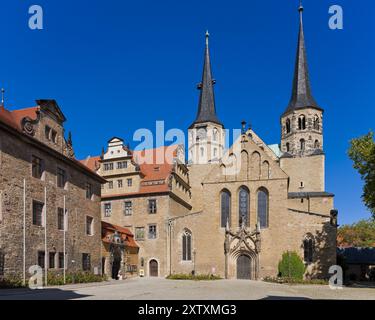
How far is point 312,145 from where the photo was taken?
55.0 meters

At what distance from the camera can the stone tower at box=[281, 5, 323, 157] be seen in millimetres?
55219

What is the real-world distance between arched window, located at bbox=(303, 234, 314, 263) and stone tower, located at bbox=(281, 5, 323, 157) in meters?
20.3

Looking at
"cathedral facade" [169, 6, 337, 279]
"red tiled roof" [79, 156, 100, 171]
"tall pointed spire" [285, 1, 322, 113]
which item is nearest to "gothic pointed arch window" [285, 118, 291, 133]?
"tall pointed spire" [285, 1, 322, 113]

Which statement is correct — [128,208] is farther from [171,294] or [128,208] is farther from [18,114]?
[171,294]

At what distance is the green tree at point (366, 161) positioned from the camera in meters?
27.1

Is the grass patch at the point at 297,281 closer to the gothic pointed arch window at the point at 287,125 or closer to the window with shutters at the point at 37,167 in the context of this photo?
the window with shutters at the point at 37,167

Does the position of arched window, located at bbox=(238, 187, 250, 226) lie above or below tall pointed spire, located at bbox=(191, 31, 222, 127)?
below

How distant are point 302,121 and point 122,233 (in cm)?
3173

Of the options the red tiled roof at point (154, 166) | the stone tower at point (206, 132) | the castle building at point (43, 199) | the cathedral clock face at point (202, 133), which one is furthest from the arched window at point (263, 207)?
the cathedral clock face at point (202, 133)

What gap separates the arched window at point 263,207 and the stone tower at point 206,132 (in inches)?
836

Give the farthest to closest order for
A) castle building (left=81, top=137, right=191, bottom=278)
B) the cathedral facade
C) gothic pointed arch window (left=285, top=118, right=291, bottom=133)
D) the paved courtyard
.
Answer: gothic pointed arch window (left=285, top=118, right=291, bottom=133)
castle building (left=81, top=137, right=191, bottom=278)
the cathedral facade
the paved courtyard

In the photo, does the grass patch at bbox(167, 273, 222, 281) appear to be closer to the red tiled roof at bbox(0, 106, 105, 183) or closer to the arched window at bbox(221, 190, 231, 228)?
the arched window at bbox(221, 190, 231, 228)

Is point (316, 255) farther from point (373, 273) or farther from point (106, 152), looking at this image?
point (106, 152)

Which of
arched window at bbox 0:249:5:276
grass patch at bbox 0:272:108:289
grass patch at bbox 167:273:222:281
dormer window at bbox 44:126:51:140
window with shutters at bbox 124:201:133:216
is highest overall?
dormer window at bbox 44:126:51:140
